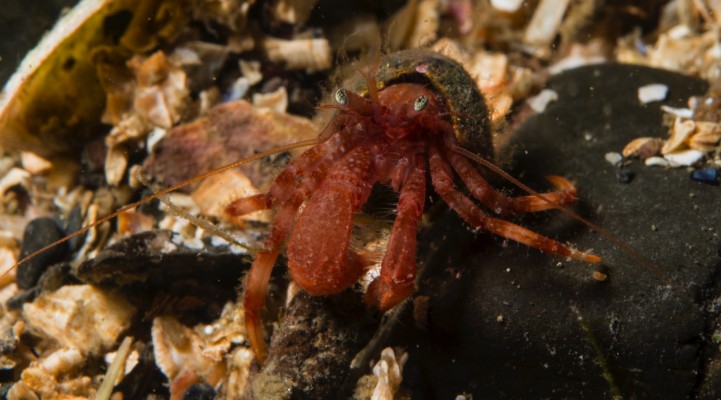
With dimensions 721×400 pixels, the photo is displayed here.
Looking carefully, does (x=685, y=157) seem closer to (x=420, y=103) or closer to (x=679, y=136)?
(x=679, y=136)

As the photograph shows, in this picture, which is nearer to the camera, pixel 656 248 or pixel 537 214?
pixel 656 248

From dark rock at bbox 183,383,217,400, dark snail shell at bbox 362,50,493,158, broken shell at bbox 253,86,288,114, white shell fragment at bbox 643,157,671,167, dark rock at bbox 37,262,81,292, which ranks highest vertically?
dark snail shell at bbox 362,50,493,158

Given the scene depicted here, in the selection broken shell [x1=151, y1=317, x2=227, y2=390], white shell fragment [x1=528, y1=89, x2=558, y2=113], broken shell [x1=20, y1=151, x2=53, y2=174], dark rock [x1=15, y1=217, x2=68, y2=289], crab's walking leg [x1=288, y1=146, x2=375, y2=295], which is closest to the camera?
crab's walking leg [x1=288, y1=146, x2=375, y2=295]

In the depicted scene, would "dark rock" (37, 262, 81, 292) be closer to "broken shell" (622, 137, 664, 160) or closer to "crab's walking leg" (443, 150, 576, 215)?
"crab's walking leg" (443, 150, 576, 215)

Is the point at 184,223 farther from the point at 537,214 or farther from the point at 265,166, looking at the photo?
the point at 537,214

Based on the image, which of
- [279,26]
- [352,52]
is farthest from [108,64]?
[352,52]

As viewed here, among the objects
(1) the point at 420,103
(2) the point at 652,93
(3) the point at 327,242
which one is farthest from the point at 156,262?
(2) the point at 652,93

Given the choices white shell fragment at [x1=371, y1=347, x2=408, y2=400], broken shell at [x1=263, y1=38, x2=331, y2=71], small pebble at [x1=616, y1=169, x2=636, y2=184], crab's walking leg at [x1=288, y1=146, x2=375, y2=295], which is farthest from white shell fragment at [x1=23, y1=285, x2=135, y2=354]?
small pebble at [x1=616, y1=169, x2=636, y2=184]
